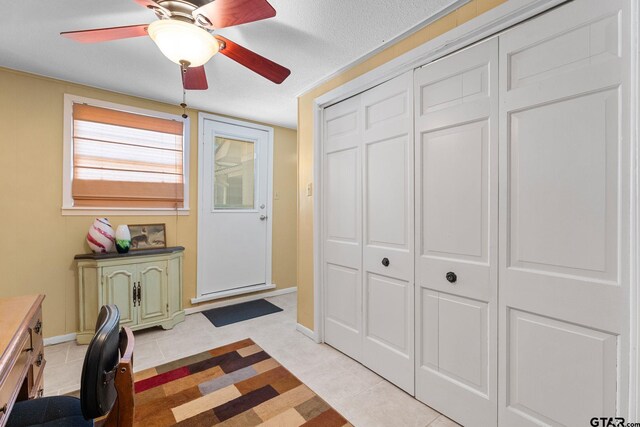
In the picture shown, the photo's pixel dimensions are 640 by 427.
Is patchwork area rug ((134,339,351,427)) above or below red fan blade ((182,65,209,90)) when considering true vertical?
below

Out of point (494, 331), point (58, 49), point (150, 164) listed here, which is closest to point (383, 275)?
point (494, 331)

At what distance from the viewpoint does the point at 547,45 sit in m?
1.33

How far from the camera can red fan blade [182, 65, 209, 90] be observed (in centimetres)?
178

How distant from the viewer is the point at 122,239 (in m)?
2.80

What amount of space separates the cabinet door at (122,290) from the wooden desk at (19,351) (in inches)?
48.4

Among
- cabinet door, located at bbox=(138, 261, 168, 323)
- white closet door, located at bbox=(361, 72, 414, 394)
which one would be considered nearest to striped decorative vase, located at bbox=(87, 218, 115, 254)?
cabinet door, located at bbox=(138, 261, 168, 323)

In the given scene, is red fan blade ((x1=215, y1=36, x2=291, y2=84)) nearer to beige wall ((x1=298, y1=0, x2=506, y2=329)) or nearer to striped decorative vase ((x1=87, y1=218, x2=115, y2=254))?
beige wall ((x1=298, y1=0, x2=506, y2=329))

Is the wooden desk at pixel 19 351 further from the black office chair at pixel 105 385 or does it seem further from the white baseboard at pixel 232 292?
the white baseboard at pixel 232 292

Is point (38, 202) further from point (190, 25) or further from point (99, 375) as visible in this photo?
point (99, 375)

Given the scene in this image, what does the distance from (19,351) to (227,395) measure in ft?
3.95

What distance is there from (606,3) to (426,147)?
0.92m

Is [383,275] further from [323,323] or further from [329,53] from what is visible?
[329,53]

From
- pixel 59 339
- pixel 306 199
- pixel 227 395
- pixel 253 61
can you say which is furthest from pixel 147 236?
pixel 253 61

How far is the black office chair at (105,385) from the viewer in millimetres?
888
